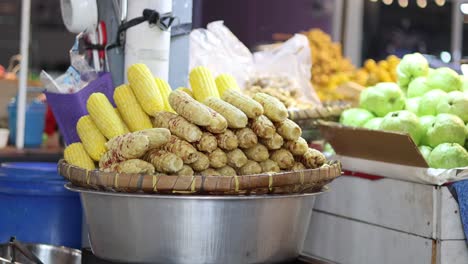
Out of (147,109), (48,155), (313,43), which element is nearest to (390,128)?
(147,109)

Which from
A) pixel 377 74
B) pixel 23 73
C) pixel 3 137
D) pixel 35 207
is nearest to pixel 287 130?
pixel 35 207

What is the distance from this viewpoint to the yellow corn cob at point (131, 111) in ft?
6.63

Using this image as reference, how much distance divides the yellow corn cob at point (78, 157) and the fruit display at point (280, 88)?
1522 mm

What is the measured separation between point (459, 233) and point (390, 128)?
51 centimetres

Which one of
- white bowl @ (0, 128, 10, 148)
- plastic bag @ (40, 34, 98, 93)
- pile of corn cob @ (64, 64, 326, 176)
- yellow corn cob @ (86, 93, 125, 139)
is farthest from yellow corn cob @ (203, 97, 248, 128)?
white bowl @ (0, 128, 10, 148)

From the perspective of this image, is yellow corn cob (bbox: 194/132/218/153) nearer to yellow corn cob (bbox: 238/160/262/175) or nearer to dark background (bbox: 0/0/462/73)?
yellow corn cob (bbox: 238/160/262/175)

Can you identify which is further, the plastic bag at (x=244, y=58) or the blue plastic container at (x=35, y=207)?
the plastic bag at (x=244, y=58)

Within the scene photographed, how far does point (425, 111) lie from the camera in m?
3.05

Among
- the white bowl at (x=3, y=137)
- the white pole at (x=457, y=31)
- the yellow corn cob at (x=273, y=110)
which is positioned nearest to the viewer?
the yellow corn cob at (x=273, y=110)

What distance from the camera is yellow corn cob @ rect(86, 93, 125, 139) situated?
2000mm

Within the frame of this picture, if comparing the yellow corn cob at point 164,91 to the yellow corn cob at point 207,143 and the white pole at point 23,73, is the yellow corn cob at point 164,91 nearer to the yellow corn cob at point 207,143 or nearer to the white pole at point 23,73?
the yellow corn cob at point 207,143

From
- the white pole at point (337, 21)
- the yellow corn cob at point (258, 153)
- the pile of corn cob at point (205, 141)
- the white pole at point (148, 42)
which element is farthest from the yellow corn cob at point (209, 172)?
the white pole at point (337, 21)

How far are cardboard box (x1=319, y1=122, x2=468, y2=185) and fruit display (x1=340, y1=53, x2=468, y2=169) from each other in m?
0.09

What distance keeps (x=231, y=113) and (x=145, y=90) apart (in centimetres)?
36
